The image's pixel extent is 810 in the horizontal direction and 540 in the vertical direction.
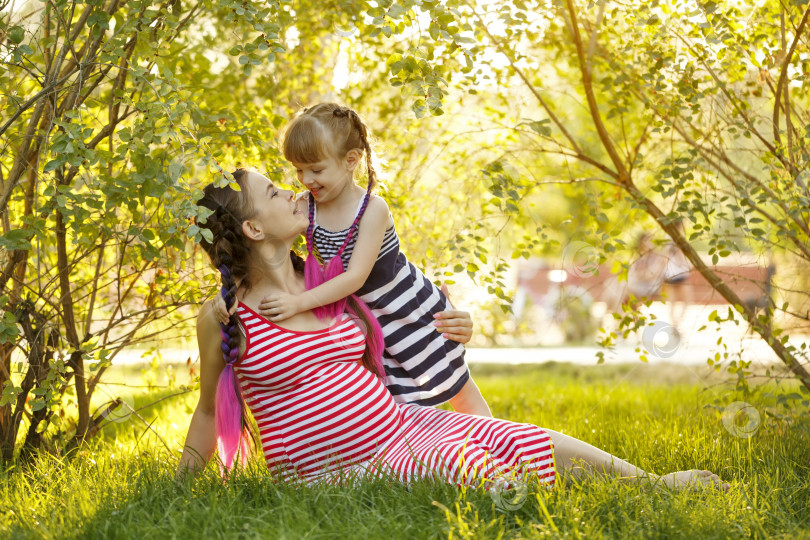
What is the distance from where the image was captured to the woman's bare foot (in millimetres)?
2217

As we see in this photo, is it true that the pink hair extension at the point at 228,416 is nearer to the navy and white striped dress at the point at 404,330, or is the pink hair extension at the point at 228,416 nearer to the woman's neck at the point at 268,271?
the woman's neck at the point at 268,271

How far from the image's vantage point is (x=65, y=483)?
2377 millimetres

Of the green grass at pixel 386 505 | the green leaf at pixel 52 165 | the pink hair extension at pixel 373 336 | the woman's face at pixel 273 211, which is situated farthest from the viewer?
the pink hair extension at pixel 373 336

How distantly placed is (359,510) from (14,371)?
145cm

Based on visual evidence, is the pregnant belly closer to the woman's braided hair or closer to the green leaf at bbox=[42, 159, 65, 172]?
the woman's braided hair

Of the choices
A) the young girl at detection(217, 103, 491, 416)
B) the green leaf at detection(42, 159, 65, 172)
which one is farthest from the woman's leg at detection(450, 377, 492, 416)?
the green leaf at detection(42, 159, 65, 172)

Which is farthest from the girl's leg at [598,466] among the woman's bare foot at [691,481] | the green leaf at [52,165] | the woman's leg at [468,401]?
the green leaf at [52,165]

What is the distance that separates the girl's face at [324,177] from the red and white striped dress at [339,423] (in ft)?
1.40

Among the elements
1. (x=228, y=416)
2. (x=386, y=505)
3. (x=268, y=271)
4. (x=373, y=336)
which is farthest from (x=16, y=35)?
(x=386, y=505)

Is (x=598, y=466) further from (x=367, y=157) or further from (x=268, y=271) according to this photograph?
(x=367, y=157)

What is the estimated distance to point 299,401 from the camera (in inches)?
90.0

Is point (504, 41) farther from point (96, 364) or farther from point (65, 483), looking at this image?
point (65, 483)

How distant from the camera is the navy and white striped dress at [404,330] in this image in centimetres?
250

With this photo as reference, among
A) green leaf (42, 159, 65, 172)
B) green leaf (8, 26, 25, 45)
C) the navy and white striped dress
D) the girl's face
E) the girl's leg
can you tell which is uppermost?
green leaf (8, 26, 25, 45)
